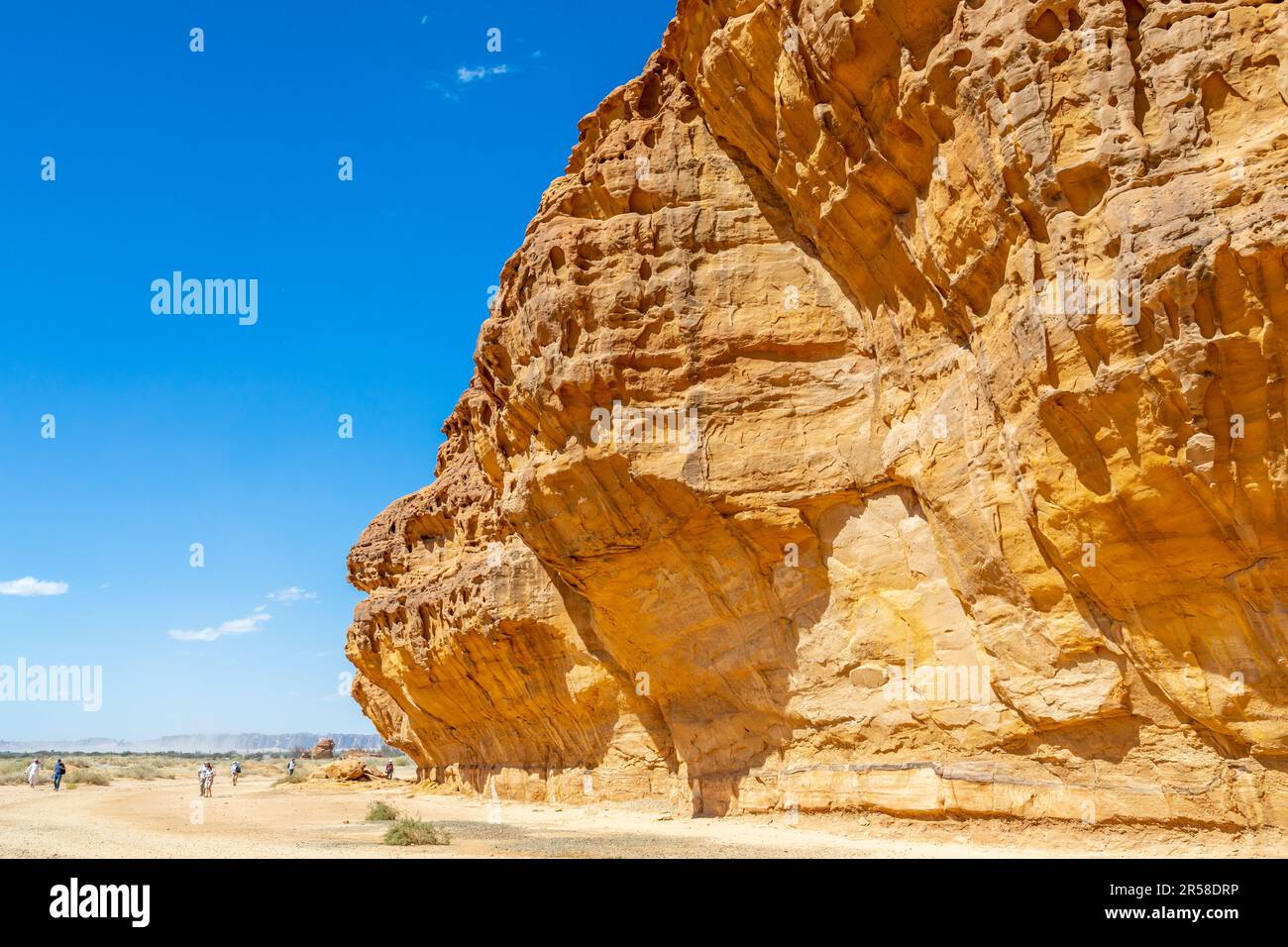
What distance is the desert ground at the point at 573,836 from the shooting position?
1278 cm

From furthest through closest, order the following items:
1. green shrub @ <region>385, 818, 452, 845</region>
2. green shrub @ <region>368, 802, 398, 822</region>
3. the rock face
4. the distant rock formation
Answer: the distant rock formation < green shrub @ <region>368, 802, 398, 822</region> < green shrub @ <region>385, 818, 452, 845</region> < the rock face

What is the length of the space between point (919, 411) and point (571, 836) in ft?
31.8

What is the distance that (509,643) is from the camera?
27.8 m

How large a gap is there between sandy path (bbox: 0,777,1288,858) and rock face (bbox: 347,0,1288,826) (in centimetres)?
36

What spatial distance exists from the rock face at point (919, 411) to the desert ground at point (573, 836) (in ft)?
1.17

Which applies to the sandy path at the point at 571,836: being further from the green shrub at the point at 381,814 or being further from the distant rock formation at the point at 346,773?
the distant rock formation at the point at 346,773

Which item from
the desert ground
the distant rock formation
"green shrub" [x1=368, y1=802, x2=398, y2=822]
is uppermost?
the desert ground

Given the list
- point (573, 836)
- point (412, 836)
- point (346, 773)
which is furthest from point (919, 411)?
point (346, 773)

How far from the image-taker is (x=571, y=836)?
18188mm

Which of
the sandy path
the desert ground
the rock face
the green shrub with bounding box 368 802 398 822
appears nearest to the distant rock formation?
the desert ground

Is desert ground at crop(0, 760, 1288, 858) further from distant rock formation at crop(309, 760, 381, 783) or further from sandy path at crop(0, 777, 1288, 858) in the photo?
distant rock formation at crop(309, 760, 381, 783)

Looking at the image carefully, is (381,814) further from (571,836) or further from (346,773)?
(346,773)

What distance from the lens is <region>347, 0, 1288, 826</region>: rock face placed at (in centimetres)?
1130
